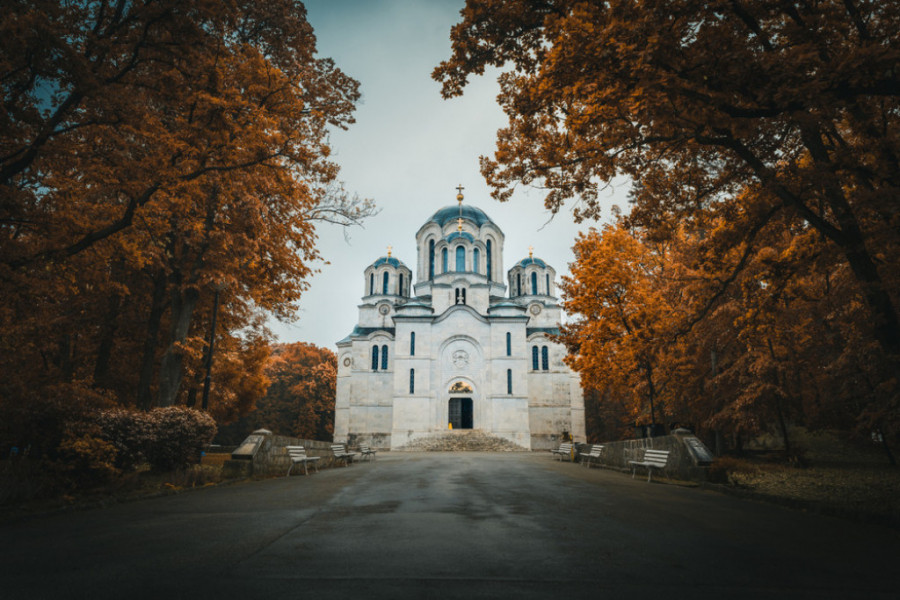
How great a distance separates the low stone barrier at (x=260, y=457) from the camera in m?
10.6

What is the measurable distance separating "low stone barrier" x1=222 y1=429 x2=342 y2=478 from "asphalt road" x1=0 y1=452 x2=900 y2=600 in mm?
3657

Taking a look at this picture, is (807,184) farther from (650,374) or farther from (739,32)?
(650,374)

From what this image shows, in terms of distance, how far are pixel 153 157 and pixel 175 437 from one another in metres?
5.09

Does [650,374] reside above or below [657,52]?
below

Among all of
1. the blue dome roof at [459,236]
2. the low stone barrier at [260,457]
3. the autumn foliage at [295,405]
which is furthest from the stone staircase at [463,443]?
the low stone barrier at [260,457]

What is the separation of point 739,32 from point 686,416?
14.7 m

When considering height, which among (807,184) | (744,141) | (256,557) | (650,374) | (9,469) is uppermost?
(744,141)

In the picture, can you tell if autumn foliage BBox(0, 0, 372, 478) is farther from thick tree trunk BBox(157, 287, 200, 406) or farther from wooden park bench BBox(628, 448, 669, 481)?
wooden park bench BBox(628, 448, 669, 481)

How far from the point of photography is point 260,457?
Result: 11.3m

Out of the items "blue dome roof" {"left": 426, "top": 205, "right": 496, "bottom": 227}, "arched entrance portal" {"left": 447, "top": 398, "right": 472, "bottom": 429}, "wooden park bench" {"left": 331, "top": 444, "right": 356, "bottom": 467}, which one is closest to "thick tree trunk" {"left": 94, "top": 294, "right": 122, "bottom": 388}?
"wooden park bench" {"left": 331, "top": 444, "right": 356, "bottom": 467}

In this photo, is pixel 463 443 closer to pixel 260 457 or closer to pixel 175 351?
pixel 260 457

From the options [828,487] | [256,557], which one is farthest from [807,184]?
[256,557]

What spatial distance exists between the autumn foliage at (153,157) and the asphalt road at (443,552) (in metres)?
3.99

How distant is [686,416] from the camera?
18188 millimetres
